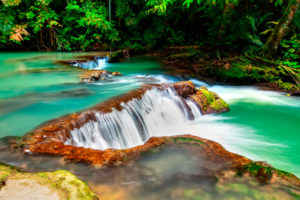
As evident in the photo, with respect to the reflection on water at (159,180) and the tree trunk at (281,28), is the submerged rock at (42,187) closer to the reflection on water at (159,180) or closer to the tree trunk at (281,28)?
the reflection on water at (159,180)

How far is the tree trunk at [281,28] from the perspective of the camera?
820 centimetres

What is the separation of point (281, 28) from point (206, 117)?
5561 mm

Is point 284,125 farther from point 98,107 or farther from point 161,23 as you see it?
point 161,23

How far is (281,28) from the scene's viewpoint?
8.57 m

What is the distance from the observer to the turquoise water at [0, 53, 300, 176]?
13.3 feet

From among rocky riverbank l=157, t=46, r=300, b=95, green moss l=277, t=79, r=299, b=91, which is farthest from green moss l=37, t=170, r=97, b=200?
green moss l=277, t=79, r=299, b=91

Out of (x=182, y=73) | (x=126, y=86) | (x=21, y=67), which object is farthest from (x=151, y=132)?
(x=21, y=67)

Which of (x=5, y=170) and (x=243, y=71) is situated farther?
(x=243, y=71)

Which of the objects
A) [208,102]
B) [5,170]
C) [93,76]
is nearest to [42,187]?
[5,170]

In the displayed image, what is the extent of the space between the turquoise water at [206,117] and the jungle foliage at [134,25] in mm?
4108

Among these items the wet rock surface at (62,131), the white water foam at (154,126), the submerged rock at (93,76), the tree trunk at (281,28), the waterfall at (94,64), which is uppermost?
the tree trunk at (281,28)

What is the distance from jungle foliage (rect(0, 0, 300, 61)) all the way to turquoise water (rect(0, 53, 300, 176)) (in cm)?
411

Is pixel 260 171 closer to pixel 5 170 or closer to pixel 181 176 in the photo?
pixel 181 176

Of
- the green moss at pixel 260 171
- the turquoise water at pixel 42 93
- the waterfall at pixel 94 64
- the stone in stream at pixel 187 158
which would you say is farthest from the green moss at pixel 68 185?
the waterfall at pixel 94 64
